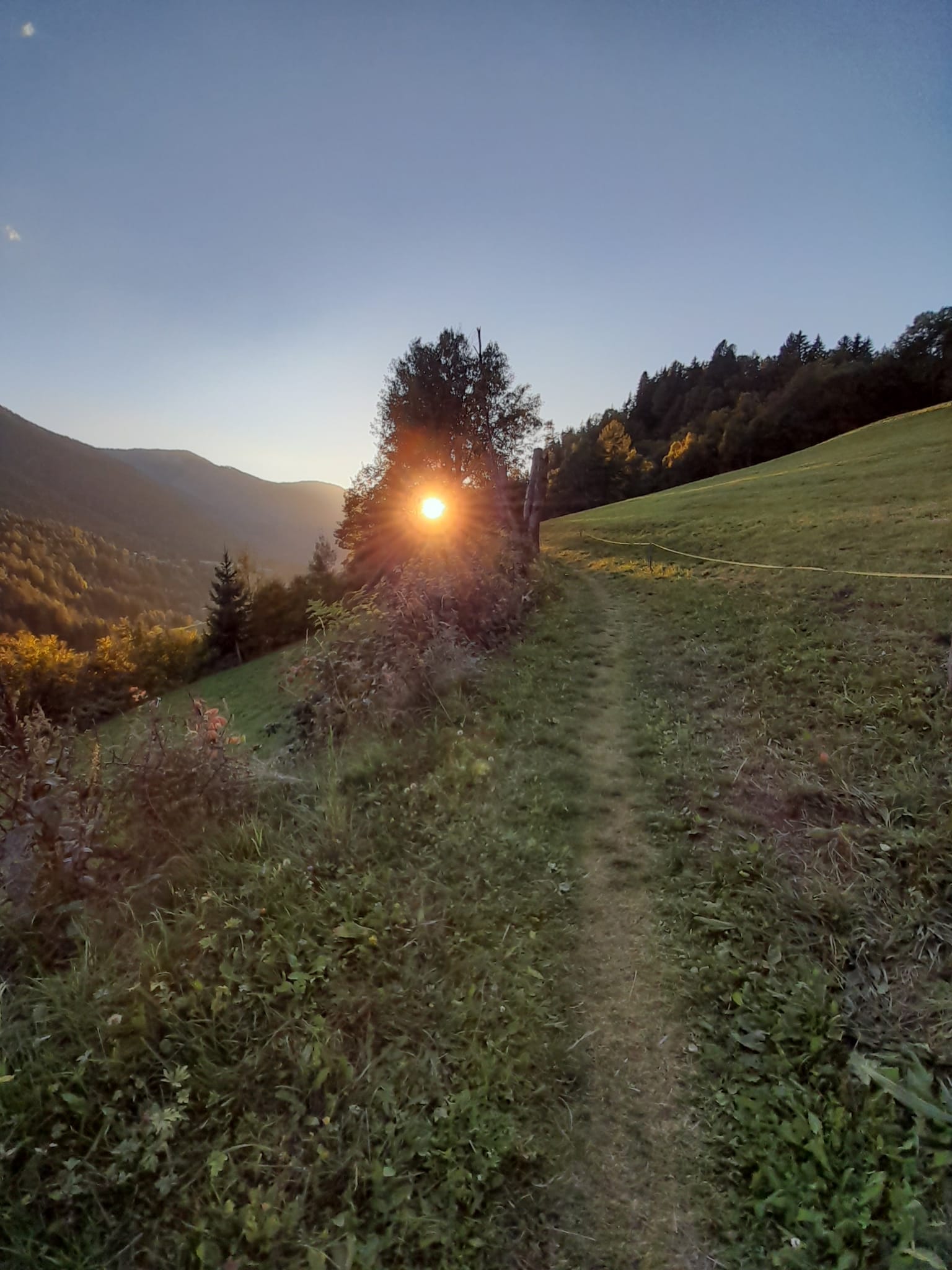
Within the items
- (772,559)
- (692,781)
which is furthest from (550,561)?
(692,781)

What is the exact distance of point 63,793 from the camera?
410 cm

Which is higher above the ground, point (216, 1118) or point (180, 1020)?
point (180, 1020)

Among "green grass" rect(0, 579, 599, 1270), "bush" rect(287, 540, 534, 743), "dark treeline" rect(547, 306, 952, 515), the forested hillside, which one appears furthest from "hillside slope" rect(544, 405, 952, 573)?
the forested hillside

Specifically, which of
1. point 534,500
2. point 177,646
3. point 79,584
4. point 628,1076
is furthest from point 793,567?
point 79,584

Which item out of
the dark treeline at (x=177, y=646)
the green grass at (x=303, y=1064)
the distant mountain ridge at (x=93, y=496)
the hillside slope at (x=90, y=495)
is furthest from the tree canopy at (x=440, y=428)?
the hillside slope at (x=90, y=495)

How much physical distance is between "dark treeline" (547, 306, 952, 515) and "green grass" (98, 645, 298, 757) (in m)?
35.1

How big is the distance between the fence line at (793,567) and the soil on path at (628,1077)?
810 cm

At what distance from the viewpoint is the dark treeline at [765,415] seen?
45.3 m

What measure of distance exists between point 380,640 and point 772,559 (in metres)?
10.6

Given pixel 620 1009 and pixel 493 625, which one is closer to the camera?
pixel 620 1009

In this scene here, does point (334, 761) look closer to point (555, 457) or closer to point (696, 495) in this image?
point (696, 495)

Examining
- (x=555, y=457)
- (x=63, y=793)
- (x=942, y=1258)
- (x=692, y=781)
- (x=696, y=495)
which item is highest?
(x=555, y=457)

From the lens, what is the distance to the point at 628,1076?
123 inches

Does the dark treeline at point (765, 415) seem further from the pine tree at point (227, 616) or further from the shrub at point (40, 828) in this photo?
the shrub at point (40, 828)
